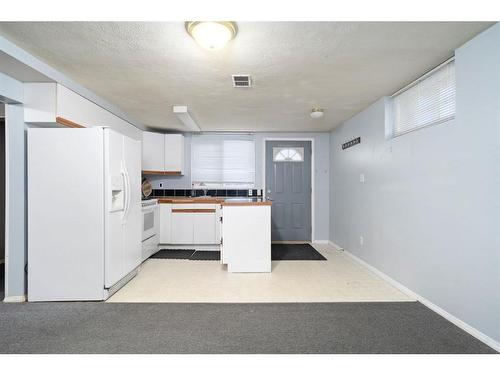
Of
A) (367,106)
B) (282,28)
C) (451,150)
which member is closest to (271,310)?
(451,150)

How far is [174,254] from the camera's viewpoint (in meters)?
4.42

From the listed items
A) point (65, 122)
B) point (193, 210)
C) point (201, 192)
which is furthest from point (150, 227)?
point (65, 122)

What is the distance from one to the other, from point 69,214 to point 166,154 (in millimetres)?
2646

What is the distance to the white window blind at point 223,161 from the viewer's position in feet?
17.5

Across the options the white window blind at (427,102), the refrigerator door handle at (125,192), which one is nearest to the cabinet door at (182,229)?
the refrigerator door handle at (125,192)

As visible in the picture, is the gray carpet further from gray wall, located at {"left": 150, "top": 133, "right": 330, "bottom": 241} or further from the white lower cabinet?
gray wall, located at {"left": 150, "top": 133, "right": 330, "bottom": 241}

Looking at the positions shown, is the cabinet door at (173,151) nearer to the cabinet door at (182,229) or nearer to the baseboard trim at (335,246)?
the cabinet door at (182,229)

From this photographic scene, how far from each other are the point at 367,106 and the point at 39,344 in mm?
4236

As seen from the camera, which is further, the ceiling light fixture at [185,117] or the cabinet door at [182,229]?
the cabinet door at [182,229]

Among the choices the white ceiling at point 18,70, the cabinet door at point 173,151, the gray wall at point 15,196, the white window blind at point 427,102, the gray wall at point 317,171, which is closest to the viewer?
the white ceiling at point 18,70

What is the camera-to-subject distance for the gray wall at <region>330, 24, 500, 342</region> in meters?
1.80

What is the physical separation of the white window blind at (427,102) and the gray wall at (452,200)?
0.47 feet

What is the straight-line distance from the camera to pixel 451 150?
215 cm

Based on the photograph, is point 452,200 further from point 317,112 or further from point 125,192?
point 125,192
